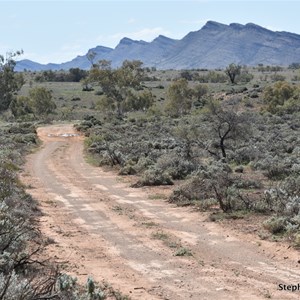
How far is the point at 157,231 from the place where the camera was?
1222 centimetres

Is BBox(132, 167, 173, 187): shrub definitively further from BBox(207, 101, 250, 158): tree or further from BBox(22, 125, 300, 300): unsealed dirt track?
BBox(207, 101, 250, 158): tree

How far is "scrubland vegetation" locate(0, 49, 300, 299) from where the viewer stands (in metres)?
8.53

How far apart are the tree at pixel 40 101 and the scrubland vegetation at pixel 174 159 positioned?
0.47 ft

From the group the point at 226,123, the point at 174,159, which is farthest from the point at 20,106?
the point at 174,159

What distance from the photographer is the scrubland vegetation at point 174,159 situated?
8.53m

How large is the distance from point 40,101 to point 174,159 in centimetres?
4927

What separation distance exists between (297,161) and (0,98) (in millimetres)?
51455

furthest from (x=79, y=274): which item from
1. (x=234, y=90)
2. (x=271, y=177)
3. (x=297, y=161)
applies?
(x=234, y=90)

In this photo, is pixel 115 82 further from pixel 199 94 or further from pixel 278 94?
pixel 278 94

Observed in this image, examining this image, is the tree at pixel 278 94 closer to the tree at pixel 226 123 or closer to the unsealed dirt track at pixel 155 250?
the tree at pixel 226 123

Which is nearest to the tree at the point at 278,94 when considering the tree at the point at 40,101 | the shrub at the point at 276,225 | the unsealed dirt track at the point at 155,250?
the tree at the point at 40,101

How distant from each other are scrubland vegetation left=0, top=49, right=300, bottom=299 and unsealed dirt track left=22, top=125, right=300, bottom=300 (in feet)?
2.00

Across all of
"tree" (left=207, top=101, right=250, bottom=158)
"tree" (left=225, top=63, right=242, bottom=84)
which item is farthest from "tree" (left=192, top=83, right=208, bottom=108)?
"tree" (left=207, top=101, right=250, bottom=158)

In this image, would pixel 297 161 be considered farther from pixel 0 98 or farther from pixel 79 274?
pixel 0 98
